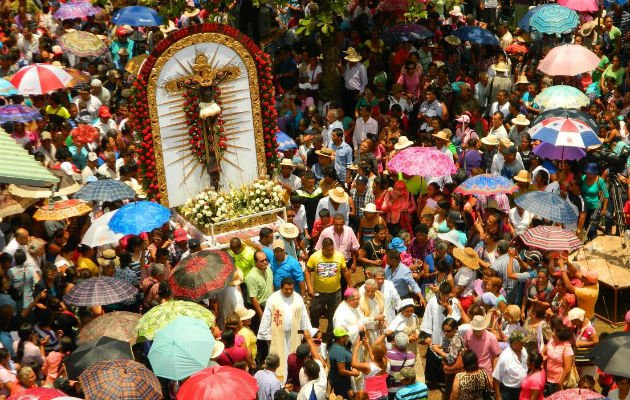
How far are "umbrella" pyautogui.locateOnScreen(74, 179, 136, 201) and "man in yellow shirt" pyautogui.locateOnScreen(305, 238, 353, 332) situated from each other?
121 inches

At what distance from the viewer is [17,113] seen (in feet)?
62.6

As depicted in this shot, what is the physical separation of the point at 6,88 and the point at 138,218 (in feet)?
18.3

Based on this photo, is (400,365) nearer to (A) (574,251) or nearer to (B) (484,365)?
(B) (484,365)

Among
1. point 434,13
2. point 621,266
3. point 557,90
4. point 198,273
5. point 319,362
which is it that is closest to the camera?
point 319,362

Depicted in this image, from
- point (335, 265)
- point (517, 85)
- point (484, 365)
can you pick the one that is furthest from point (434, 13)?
point (484, 365)

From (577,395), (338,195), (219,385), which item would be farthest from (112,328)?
(577,395)

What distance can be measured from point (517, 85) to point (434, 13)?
3.48 meters

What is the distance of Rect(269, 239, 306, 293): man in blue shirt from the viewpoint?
1504 centimetres

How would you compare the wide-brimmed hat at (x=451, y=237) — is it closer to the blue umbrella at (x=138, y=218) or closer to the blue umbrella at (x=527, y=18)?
the blue umbrella at (x=138, y=218)

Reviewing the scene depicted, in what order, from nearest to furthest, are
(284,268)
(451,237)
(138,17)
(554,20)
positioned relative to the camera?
(284,268) < (451,237) < (554,20) < (138,17)

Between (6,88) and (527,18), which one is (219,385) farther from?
(527,18)

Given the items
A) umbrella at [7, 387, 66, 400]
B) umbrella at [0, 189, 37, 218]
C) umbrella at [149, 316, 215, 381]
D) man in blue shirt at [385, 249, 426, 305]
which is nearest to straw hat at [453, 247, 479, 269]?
man in blue shirt at [385, 249, 426, 305]

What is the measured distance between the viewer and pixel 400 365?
13.4m

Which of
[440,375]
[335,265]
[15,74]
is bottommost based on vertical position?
[440,375]
